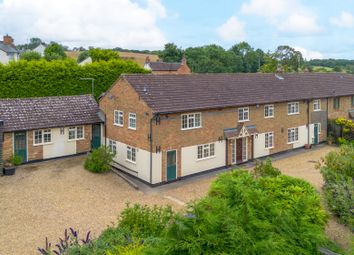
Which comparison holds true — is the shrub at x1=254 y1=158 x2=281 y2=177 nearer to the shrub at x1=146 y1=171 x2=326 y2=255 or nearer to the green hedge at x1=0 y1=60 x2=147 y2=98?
the shrub at x1=146 y1=171 x2=326 y2=255

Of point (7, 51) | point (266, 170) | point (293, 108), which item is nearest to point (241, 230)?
point (266, 170)

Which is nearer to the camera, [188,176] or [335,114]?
[188,176]

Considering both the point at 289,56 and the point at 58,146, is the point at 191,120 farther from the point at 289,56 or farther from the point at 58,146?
the point at 289,56

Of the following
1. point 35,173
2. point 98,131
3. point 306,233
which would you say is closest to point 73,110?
point 98,131

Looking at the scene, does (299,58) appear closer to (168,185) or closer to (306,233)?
(168,185)

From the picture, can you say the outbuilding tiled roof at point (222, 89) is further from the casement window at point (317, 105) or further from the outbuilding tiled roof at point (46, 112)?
the outbuilding tiled roof at point (46, 112)

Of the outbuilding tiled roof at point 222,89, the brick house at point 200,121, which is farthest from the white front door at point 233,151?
the outbuilding tiled roof at point 222,89
